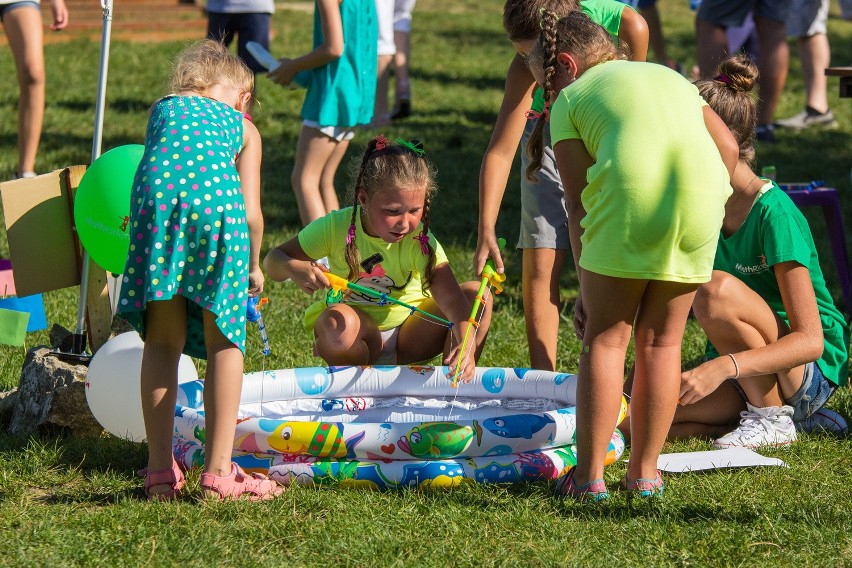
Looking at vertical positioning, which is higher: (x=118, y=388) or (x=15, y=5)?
(x=15, y=5)

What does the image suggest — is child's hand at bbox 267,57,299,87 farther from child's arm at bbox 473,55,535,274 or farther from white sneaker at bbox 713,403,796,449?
white sneaker at bbox 713,403,796,449

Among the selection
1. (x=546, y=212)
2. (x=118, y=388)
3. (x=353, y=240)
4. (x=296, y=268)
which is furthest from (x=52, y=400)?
(x=546, y=212)

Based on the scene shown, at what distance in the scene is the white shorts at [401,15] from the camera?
31.0ft

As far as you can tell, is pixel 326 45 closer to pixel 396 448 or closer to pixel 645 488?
pixel 396 448

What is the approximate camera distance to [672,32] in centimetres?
1509

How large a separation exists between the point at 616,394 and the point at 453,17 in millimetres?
13778

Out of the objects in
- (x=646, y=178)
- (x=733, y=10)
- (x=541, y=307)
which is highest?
(x=646, y=178)

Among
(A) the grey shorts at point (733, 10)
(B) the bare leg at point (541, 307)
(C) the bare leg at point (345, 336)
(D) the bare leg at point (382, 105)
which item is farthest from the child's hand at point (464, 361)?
(D) the bare leg at point (382, 105)

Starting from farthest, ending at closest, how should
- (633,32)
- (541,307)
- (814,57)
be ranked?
(814,57) < (541,307) < (633,32)

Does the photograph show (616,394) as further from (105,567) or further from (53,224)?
(53,224)

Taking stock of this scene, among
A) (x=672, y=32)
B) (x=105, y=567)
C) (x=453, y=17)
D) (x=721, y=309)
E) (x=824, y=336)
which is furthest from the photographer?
(x=453, y=17)

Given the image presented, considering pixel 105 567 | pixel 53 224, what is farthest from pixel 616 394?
pixel 53 224

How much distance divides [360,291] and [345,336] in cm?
20

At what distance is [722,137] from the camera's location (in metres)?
3.23
